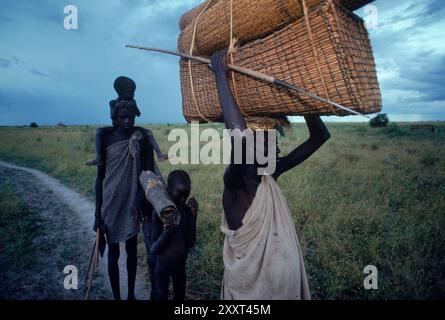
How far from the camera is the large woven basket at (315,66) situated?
1.26 metres

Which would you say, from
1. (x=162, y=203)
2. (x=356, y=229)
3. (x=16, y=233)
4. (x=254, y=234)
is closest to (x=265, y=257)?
(x=254, y=234)

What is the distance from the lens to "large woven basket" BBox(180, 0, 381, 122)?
A: 4.15 ft

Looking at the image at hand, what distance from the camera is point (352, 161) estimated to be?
35.7 feet

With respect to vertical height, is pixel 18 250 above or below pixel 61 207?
below

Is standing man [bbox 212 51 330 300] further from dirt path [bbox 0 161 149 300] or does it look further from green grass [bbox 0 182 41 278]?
green grass [bbox 0 182 41 278]

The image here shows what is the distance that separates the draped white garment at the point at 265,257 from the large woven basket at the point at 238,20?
3.19 feet

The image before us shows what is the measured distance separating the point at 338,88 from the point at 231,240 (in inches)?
45.7

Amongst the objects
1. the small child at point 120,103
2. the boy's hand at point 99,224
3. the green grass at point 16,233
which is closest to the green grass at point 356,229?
the boy's hand at point 99,224

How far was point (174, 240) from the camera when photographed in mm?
2432

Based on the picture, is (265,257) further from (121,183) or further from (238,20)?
(121,183)

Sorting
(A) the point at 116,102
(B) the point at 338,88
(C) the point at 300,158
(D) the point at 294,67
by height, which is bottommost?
(C) the point at 300,158

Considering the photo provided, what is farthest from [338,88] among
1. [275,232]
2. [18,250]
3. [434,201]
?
[434,201]
